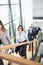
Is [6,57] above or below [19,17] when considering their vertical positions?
above

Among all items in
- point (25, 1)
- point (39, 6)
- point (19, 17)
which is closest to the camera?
point (19, 17)

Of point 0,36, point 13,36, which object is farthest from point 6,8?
point 0,36

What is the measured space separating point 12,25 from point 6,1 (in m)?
1.14

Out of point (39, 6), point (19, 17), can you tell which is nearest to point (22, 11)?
point (19, 17)

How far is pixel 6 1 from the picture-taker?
7.21 meters

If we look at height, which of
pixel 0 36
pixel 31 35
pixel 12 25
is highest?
pixel 0 36

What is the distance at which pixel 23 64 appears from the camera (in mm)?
796

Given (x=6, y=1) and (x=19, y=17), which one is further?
(x=19, y=17)

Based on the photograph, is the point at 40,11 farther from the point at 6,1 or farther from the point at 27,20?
the point at 6,1

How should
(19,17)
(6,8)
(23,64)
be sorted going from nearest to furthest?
(23,64)
(6,8)
(19,17)

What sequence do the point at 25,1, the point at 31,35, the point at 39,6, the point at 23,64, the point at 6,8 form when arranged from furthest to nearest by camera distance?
the point at 39,6 < the point at 25,1 < the point at 31,35 < the point at 6,8 < the point at 23,64

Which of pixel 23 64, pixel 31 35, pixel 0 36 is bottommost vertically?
pixel 31 35

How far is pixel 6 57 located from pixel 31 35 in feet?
26.0

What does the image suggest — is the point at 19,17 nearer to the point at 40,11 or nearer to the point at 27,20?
the point at 27,20
